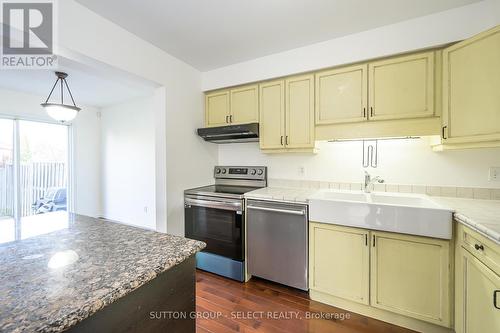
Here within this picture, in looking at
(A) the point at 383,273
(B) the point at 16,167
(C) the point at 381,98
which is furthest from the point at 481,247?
(B) the point at 16,167

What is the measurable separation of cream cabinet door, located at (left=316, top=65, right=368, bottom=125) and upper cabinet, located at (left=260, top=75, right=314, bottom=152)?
10 centimetres

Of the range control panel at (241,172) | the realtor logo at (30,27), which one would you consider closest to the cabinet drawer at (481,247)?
the range control panel at (241,172)

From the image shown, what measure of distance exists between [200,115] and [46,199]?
11.7ft

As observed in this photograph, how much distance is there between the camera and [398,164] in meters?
2.11

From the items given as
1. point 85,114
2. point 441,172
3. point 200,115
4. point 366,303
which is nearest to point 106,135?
point 85,114

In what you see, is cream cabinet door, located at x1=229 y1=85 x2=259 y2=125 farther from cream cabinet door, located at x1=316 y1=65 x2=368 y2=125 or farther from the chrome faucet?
the chrome faucet

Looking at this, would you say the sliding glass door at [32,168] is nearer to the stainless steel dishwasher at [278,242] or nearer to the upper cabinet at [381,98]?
the stainless steel dishwasher at [278,242]

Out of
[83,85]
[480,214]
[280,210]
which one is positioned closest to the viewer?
[480,214]

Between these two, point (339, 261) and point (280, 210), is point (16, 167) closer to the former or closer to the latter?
point (280, 210)

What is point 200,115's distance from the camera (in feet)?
9.22

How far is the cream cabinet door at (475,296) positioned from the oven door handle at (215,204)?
1732 millimetres

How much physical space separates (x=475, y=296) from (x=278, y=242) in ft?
4.34

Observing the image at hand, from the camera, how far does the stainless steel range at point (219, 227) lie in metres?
2.22

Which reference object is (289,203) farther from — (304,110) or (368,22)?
(368,22)
